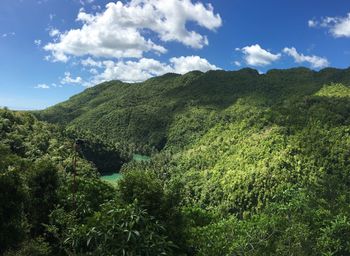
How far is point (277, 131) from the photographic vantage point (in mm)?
Answer: 153125

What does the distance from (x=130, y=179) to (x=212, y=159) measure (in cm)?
A: 13606

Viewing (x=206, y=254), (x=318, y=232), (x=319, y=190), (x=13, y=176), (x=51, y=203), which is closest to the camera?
(x=206, y=254)

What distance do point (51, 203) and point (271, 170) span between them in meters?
103

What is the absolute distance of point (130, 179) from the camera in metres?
36.0

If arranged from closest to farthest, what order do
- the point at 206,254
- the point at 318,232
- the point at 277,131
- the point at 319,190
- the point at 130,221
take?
1. the point at 130,221
2. the point at 206,254
3. the point at 318,232
4. the point at 319,190
5. the point at 277,131

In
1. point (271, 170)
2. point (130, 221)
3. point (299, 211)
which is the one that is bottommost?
point (271, 170)

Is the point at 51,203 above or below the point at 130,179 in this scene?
below

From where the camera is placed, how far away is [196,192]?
144m

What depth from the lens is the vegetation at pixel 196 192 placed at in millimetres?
19220

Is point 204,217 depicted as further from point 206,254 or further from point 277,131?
point 277,131

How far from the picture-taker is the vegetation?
63.1 ft

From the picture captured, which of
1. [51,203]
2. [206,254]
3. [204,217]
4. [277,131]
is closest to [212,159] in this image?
[277,131]

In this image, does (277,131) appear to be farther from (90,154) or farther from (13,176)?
(13,176)

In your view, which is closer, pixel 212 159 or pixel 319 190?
pixel 319 190
